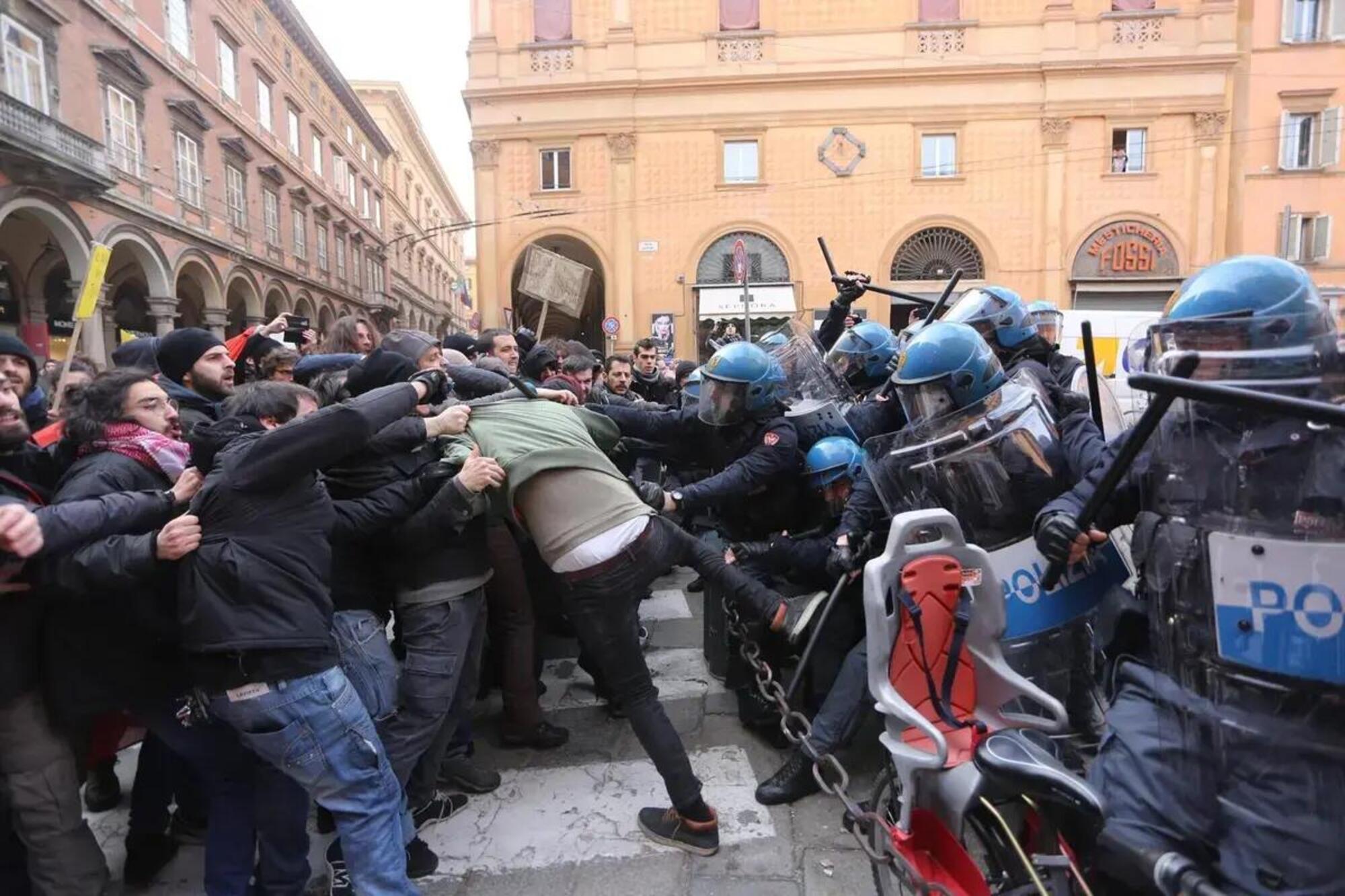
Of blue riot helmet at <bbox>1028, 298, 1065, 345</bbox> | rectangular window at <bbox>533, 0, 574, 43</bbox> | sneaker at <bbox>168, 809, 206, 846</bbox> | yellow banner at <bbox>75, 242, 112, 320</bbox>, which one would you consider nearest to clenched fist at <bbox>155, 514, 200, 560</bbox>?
sneaker at <bbox>168, 809, 206, 846</bbox>

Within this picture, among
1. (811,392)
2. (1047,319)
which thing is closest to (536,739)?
(811,392)

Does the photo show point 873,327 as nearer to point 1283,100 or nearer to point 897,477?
point 897,477

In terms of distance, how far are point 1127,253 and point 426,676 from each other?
72.2ft

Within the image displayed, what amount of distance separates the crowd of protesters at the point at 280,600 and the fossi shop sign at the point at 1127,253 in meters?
20.5

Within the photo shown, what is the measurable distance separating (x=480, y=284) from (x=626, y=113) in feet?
19.6

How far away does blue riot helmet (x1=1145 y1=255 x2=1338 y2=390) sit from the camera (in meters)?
1.47

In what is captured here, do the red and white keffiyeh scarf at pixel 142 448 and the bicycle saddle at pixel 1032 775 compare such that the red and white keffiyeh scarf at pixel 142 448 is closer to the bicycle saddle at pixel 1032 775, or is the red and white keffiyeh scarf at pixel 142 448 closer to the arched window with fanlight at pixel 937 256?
the bicycle saddle at pixel 1032 775

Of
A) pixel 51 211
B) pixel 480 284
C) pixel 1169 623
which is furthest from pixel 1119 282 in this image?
pixel 51 211

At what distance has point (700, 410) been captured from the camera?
156 inches

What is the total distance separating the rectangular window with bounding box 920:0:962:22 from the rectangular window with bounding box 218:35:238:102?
66.0 ft

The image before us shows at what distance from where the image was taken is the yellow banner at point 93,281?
4.22 m

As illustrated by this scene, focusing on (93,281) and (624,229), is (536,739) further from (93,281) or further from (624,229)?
(624,229)

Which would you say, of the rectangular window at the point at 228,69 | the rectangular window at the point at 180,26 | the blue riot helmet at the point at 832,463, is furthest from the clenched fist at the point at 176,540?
the rectangular window at the point at 228,69

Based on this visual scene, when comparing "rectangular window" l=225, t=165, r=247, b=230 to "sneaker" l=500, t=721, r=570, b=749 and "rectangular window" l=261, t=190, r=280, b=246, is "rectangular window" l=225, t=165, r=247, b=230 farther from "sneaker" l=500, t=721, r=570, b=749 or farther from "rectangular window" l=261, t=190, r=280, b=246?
"sneaker" l=500, t=721, r=570, b=749
